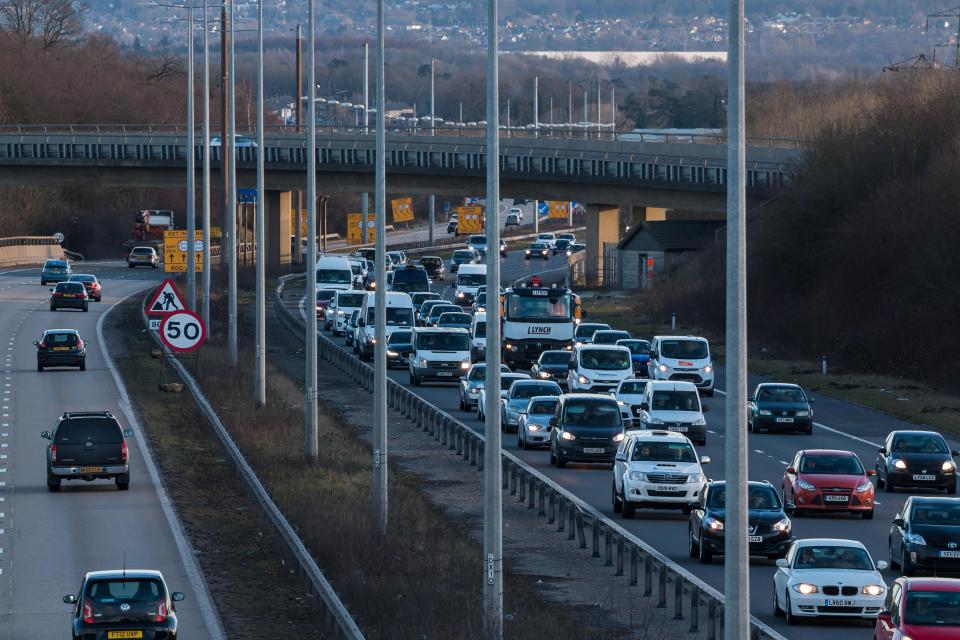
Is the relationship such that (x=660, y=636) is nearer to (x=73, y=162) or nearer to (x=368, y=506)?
(x=368, y=506)

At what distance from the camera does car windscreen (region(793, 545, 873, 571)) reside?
2389cm

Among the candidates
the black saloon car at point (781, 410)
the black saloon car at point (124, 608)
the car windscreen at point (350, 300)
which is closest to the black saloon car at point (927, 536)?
the black saloon car at point (124, 608)

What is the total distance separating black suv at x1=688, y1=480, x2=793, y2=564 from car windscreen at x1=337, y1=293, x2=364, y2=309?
4813cm

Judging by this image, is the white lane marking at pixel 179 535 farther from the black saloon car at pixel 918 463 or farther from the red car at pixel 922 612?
the black saloon car at pixel 918 463

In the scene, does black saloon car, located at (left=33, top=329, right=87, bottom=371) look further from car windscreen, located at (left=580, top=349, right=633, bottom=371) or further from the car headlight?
the car headlight

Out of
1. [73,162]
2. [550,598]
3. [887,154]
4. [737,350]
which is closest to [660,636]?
[550,598]

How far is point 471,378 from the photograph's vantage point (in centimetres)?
5112

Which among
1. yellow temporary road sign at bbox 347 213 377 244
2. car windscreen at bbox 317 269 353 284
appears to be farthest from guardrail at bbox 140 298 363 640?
yellow temporary road sign at bbox 347 213 377 244

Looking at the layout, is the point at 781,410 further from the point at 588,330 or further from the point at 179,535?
the point at 179,535

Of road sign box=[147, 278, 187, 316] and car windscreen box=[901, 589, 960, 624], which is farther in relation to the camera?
road sign box=[147, 278, 187, 316]

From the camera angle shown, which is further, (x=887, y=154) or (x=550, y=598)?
(x=887, y=154)

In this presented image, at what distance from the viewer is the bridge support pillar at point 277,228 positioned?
116 metres

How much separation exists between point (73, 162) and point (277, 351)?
122 feet

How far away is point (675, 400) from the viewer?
44375 millimetres
